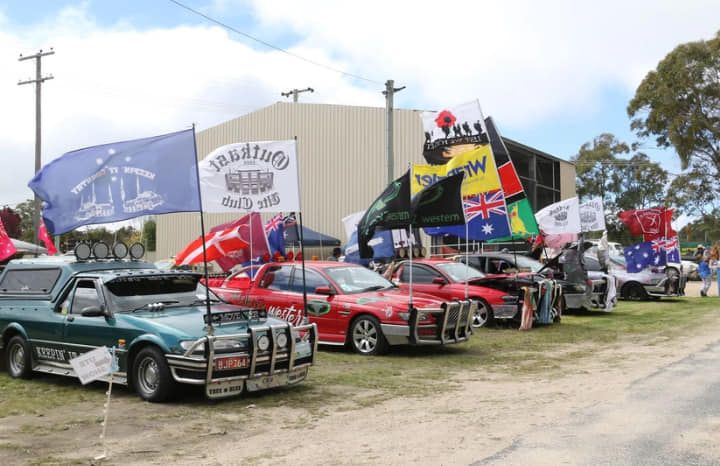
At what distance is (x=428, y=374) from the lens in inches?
409

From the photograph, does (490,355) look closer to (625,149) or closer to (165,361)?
(165,361)

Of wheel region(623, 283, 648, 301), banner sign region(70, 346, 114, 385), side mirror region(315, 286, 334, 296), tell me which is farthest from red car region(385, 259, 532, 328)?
banner sign region(70, 346, 114, 385)

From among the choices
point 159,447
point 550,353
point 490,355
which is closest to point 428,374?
point 490,355

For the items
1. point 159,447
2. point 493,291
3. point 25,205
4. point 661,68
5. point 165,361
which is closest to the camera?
point 159,447

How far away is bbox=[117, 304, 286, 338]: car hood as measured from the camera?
829cm

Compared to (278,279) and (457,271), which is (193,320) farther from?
(457,271)

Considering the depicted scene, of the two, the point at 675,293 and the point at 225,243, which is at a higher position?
the point at 225,243

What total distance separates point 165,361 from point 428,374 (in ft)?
12.5

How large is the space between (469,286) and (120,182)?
28.3 feet

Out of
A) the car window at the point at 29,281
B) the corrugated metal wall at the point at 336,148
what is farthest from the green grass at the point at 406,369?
the corrugated metal wall at the point at 336,148

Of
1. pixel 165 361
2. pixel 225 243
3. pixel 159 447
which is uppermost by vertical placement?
pixel 225 243

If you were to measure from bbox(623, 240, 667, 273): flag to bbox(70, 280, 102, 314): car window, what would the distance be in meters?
17.7

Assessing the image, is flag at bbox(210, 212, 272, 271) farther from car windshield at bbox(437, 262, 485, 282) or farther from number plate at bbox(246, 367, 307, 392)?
number plate at bbox(246, 367, 307, 392)

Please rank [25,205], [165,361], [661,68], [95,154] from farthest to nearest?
[25,205]
[661,68]
[95,154]
[165,361]
